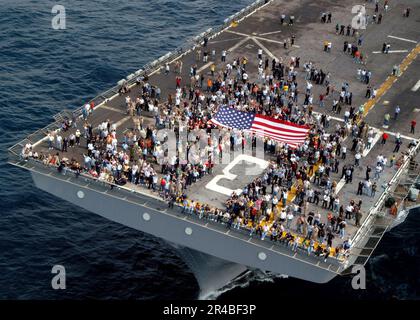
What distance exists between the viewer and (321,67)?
86062mm

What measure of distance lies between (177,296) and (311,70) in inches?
1218

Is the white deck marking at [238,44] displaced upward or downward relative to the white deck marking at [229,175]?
upward

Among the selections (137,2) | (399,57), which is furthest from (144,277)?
(137,2)

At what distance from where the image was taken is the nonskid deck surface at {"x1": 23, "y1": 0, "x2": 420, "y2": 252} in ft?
215

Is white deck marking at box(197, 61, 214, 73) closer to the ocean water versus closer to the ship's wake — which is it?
the ocean water

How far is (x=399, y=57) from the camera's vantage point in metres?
89.5

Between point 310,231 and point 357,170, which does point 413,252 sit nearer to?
point 357,170

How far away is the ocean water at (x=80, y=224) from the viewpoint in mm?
67188

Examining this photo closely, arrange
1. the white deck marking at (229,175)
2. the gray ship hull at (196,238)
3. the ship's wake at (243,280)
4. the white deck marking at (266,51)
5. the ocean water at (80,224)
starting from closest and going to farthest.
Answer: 1. the gray ship hull at (196,238)
2. the white deck marking at (229,175)
3. the ship's wake at (243,280)
4. the ocean water at (80,224)
5. the white deck marking at (266,51)

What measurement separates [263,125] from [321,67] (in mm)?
22130

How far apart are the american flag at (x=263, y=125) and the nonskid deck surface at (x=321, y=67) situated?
2.89m

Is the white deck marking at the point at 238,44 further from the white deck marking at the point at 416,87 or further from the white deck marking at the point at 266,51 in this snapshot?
the white deck marking at the point at 416,87

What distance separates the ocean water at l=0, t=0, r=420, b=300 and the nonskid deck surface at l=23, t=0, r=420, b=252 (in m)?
9.77

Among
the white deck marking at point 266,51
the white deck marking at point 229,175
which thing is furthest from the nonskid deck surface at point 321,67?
the white deck marking at point 229,175
